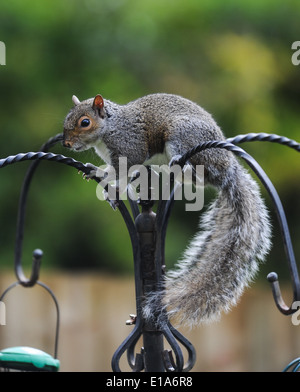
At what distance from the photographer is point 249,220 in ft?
4.59

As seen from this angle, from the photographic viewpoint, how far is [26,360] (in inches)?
57.3

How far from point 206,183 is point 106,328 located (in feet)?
6.56

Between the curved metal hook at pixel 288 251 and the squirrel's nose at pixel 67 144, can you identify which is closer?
the curved metal hook at pixel 288 251

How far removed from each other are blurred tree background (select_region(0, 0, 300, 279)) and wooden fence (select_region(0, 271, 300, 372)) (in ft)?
0.60

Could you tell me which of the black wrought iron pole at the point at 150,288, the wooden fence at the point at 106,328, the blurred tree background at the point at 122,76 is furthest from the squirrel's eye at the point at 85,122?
the wooden fence at the point at 106,328

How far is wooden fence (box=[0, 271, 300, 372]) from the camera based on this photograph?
3.41 metres

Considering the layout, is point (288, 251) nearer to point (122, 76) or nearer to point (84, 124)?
point (84, 124)

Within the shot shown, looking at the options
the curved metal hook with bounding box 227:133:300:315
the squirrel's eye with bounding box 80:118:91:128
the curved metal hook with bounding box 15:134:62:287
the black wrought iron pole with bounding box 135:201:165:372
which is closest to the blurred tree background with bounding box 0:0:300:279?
the curved metal hook with bounding box 15:134:62:287

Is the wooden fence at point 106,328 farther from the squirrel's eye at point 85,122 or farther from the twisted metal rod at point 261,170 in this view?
the twisted metal rod at point 261,170

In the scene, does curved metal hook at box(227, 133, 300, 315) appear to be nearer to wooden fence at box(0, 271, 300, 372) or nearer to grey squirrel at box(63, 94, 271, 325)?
grey squirrel at box(63, 94, 271, 325)

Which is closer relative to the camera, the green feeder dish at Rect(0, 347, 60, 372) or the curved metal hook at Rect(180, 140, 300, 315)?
the curved metal hook at Rect(180, 140, 300, 315)

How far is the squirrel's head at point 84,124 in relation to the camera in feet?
5.29

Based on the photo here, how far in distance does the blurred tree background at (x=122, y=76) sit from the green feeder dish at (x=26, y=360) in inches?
73.4

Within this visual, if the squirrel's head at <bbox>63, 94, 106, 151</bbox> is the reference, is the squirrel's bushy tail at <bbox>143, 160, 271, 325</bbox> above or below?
below
